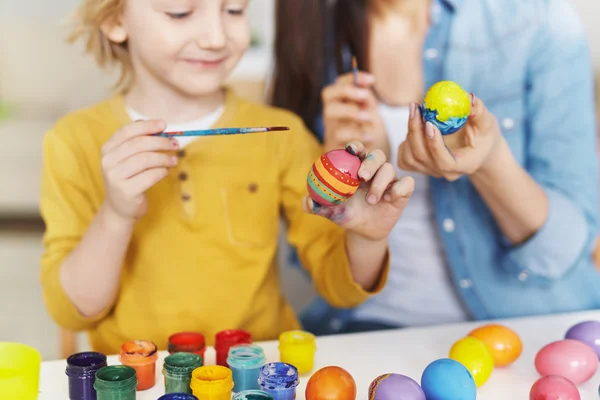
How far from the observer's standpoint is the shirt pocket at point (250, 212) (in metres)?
1.12

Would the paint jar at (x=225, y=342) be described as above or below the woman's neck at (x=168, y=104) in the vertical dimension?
below

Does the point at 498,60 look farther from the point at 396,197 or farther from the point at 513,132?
the point at 396,197

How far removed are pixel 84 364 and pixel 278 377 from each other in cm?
23

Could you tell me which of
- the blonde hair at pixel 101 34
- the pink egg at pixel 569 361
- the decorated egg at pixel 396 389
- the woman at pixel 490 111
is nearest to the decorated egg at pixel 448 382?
the decorated egg at pixel 396 389

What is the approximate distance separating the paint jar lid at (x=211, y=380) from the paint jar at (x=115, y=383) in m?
0.07

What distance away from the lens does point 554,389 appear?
0.75 m

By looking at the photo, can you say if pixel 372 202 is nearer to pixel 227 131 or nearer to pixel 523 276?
pixel 227 131

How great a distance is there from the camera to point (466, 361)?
83cm

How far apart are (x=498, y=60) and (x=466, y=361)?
0.71 metres

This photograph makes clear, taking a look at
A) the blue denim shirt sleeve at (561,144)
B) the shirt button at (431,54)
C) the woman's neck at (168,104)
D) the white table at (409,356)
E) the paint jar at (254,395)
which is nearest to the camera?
the paint jar at (254,395)

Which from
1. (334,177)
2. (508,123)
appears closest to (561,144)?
(508,123)

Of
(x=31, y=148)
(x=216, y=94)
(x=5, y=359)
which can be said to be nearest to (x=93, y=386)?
(x=5, y=359)

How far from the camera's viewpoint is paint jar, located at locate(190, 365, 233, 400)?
73 cm

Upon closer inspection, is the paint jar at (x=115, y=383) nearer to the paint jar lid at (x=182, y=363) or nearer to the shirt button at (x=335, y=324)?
the paint jar lid at (x=182, y=363)
